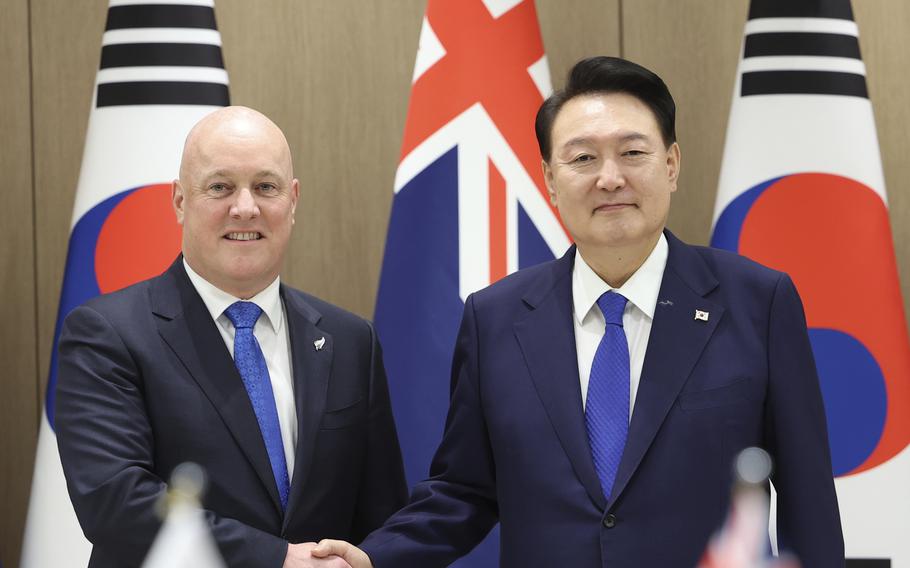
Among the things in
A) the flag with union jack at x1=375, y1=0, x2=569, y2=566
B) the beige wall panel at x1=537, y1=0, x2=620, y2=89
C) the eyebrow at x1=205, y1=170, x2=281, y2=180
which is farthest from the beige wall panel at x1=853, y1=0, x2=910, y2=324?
the eyebrow at x1=205, y1=170, x2=281, y2=180

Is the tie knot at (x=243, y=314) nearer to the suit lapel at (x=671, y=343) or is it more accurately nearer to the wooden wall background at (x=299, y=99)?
the suit lapel at (x=671, y=343)

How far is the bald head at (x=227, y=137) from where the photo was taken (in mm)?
2193

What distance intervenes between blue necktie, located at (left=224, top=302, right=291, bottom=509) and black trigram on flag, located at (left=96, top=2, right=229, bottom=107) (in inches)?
39.5

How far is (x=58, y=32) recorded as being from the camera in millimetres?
3785

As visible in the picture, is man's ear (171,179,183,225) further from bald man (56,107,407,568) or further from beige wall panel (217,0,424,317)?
beige wall panel (217,0,424,317)

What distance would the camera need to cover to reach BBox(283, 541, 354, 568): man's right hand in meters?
2.05

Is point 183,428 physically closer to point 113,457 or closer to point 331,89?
point 113,457

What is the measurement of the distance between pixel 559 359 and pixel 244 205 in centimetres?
68

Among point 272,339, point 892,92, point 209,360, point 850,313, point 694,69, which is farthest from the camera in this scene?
point 694,69

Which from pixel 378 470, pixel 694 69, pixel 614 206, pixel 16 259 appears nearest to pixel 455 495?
pixel 378 470

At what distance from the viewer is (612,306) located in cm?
206

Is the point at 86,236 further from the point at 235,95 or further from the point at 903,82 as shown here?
the point at 903,82

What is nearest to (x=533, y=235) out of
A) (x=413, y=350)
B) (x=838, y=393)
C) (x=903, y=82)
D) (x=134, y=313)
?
(x=413, y=350)

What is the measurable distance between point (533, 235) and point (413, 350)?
0.45 meters
